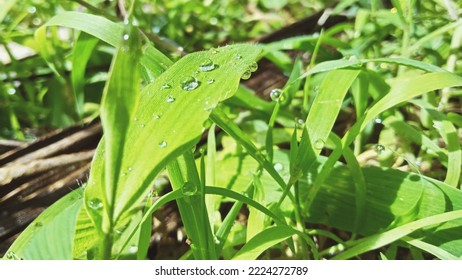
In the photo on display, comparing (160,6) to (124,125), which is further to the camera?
(160,6)

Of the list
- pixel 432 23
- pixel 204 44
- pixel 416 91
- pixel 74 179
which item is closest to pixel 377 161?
pixel 416 91

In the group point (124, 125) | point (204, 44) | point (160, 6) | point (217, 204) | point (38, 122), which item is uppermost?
point (160, 6)

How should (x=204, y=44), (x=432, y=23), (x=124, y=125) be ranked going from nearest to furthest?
(x=124, y=125) → (x=432, y=23) → (x=204, y=44)

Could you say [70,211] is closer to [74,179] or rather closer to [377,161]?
[74,179]

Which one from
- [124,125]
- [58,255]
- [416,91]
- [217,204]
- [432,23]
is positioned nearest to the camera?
[124,125]

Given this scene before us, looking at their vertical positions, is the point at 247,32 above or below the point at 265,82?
above

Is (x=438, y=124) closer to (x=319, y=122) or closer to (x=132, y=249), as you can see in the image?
(x=319, y=122)

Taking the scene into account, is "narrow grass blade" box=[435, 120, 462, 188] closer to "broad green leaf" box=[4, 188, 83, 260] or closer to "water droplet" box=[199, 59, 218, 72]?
"water droplet" box=[199, 59, 218, 72]
